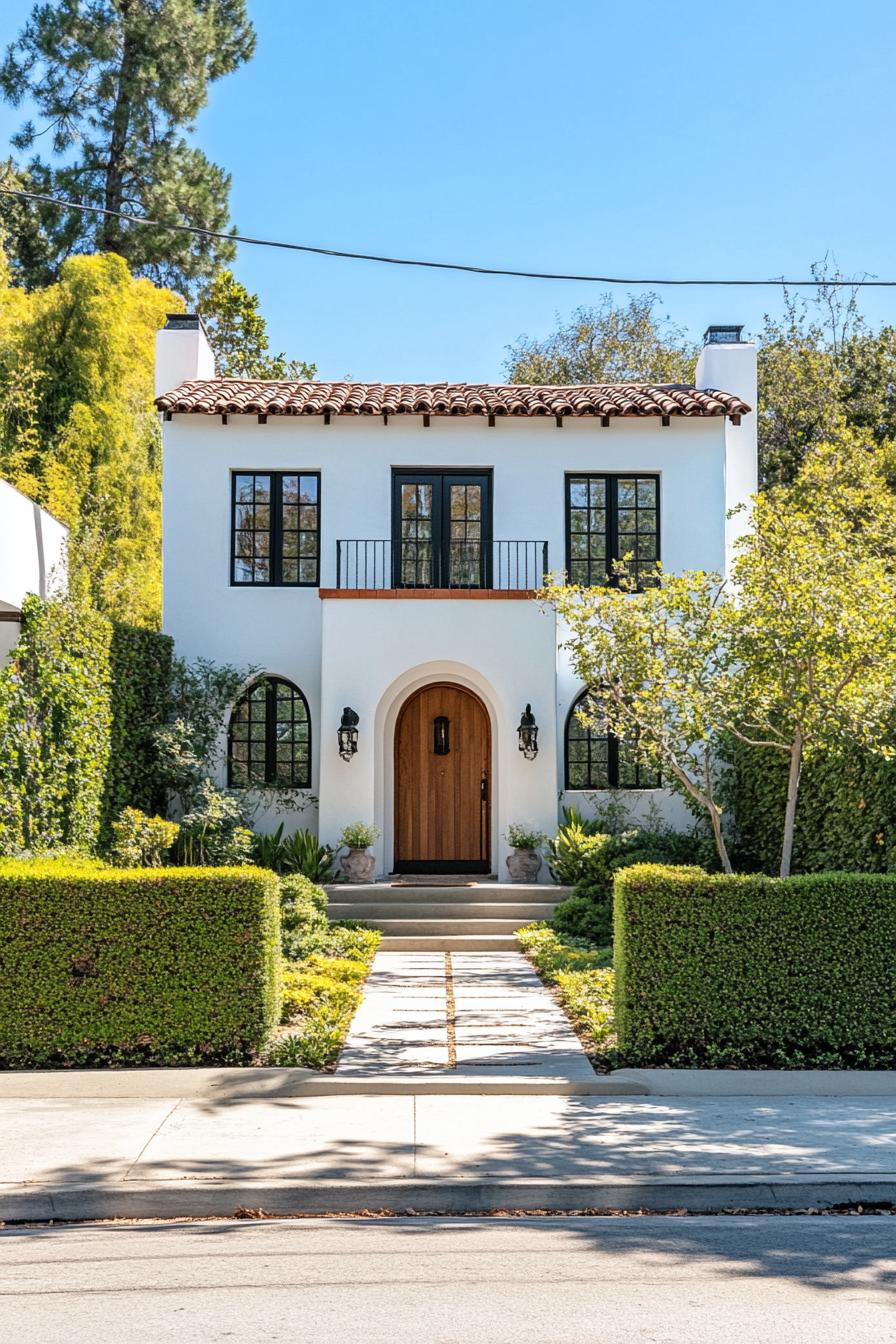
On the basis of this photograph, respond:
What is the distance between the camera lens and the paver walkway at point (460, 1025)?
8570mm

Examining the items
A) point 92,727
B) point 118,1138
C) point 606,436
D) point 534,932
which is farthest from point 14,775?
point 606,436

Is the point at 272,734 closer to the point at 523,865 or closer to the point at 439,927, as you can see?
the point at 523,865

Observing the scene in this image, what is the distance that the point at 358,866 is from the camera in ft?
50.1

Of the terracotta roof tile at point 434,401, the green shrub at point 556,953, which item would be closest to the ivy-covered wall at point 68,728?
the terracotta roof tile at point 434,401

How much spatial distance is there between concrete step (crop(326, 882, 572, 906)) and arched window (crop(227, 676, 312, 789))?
260 centimetres

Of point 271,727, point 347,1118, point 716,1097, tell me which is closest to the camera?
point 347,1118

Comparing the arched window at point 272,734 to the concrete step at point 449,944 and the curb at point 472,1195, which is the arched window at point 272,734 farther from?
the curb at point 472,1195

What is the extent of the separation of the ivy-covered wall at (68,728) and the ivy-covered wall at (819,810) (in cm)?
706

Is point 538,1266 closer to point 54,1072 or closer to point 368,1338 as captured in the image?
point 368,1338

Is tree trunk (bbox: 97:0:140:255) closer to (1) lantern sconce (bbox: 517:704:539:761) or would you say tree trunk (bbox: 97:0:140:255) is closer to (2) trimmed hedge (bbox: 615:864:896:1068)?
(1) lantern sconce (bbox: 517:704:539:761)

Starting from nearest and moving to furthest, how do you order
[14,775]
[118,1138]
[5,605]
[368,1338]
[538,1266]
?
[368,1338] < [538,1266] < [118,1138] < [14,775] < [5,605]

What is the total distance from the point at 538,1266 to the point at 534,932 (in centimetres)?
843

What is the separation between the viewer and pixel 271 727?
56.0 feet

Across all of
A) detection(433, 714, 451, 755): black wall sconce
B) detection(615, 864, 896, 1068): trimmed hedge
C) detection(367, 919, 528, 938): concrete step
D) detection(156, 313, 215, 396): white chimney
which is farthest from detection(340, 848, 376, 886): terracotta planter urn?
detection(156, 313, 215, 396): white chimney
